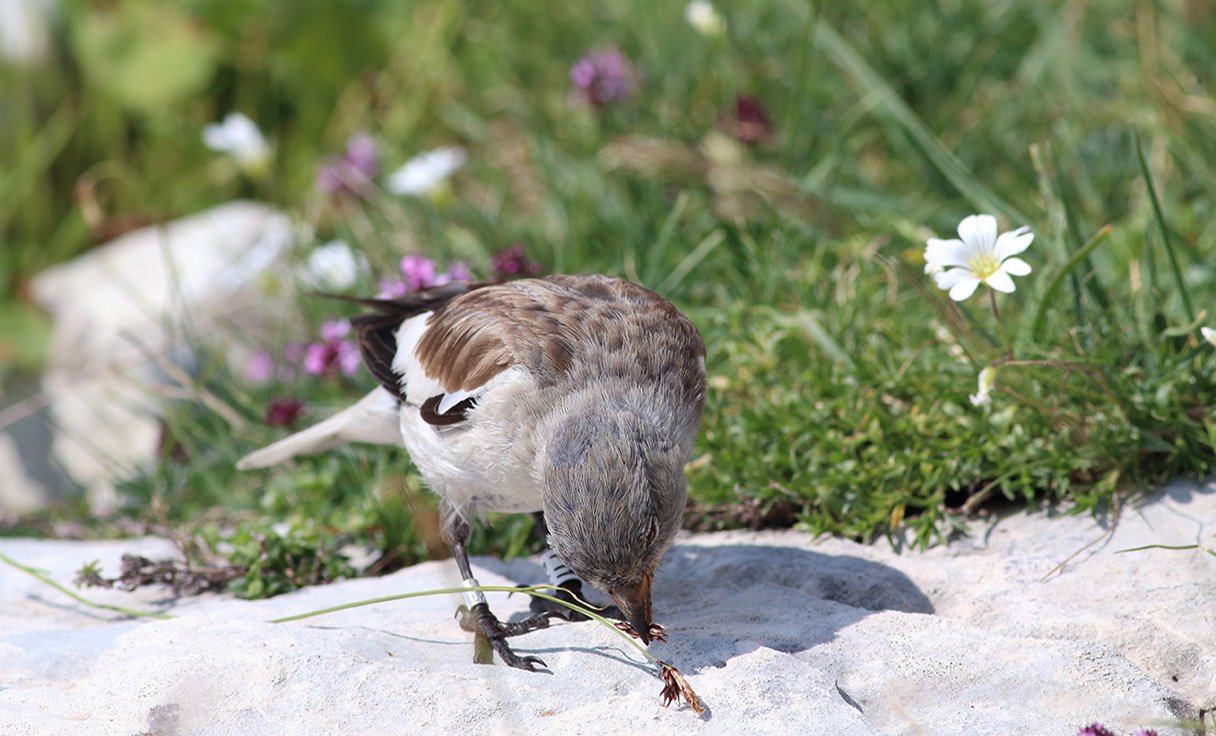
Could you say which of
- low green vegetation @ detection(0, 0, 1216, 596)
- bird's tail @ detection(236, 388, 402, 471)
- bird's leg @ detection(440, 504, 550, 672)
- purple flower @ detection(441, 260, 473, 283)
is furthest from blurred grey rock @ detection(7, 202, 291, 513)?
bird's leg @ detection(440, 504, 550, 672)

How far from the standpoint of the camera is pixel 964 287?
2.96m

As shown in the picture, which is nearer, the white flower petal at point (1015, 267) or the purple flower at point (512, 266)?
the white flower petal at point (1015, 267)

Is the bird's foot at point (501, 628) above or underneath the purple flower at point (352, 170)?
underneath

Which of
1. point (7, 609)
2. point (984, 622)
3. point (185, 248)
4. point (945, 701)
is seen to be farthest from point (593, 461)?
point (185, 248)

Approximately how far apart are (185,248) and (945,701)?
5720mm

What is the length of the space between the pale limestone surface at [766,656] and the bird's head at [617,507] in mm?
244

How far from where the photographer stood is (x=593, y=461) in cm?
270

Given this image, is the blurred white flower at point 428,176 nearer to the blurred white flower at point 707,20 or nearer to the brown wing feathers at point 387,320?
the brown wing feathers at point 387,320

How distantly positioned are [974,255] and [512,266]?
2.22m

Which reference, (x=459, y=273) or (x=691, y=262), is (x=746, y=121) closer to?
(x=691, y=262)

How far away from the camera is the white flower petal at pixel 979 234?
303 cm

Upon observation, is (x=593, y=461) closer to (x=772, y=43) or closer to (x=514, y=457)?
(x=514, y=457)

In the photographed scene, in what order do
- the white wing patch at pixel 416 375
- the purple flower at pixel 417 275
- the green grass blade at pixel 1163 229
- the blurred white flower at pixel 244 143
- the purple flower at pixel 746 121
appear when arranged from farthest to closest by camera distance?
the purple flower at pixel 746 121 < the blurred white flower at pixel 244 143 < the purple flower at pixel 417 275 < the green grass blade at pixel 1163 229 < the white wing patch at pixel 416 375

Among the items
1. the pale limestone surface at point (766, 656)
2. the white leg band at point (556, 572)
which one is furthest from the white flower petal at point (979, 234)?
the white leg band at point (556, 572)
